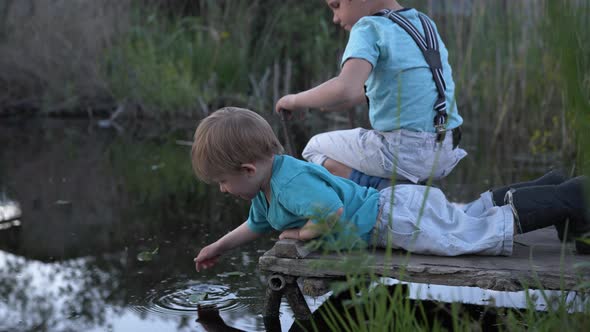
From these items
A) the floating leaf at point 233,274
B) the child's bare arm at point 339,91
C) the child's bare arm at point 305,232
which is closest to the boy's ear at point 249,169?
the child's bare arm at point 305,232

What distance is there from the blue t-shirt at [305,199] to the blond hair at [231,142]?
0.10 meters

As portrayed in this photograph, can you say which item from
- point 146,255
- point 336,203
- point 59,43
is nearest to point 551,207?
point 336,203

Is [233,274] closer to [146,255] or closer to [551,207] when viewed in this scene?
[146,255]

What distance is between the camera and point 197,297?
10.0ft

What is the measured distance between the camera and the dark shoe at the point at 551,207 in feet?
9.12

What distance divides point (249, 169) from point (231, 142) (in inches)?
4.7

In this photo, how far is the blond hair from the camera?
2525 mm

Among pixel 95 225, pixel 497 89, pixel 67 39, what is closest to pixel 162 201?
pixel 95 225

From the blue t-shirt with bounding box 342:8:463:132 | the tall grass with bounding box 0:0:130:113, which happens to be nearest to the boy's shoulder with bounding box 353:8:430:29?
the blue t-shirt with bounding box 342:8:463:132

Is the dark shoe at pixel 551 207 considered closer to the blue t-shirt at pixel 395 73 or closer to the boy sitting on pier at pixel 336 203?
the boy sitting on pier at pixel 336 203

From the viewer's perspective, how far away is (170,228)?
4191 mm

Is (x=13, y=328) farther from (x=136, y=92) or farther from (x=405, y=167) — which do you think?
(x=136, y=92)

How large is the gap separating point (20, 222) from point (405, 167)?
2267 millimetres

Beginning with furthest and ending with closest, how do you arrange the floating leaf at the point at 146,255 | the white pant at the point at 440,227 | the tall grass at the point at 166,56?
the tall grass at the point at 166,56
the floating leaf at the point at 146,255
the white pant at the point at 440,227
